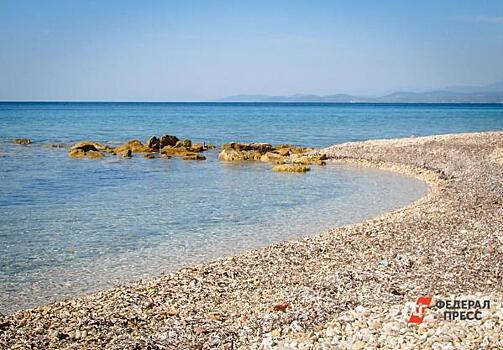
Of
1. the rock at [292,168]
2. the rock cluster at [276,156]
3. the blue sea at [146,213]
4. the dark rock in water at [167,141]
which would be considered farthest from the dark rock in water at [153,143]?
the rock at [292,168]

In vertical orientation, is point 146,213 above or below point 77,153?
below

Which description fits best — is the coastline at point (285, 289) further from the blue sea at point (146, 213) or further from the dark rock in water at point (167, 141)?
the dark rock in water at point (167, 141)

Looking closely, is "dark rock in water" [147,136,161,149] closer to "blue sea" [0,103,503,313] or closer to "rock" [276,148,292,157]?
"blue sea" [0,103,503,313]

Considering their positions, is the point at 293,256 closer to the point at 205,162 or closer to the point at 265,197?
the point at 265,197

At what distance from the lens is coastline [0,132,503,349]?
304 inches

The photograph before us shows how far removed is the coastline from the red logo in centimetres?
25

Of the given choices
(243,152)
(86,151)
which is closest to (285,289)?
(243,152)

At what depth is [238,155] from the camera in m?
33.9

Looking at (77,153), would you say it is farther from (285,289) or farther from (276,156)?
(285,289)

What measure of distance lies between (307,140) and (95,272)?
3732 cm

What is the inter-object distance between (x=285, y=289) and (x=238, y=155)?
80.2ft

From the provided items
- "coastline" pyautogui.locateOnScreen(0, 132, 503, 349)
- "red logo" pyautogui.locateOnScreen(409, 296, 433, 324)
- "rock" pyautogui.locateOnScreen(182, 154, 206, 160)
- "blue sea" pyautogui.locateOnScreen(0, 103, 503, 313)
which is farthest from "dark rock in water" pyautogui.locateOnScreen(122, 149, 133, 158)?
"red logo" pyautogui.locateOnScreen(409, 296, 433, 324)

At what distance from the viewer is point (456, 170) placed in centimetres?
2522

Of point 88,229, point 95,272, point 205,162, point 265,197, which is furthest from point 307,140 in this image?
point 95,272
